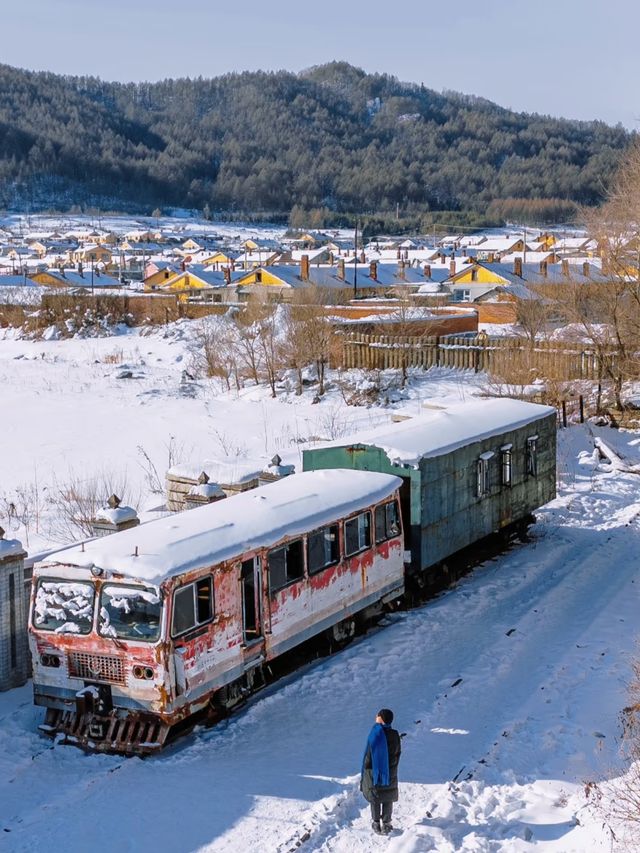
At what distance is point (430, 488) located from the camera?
54.3 ft

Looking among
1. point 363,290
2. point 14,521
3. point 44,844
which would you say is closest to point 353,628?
point 44,844

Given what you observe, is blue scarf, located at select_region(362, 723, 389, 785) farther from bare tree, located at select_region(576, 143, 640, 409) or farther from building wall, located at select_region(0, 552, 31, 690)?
bare tree, located at select_region(576, 143, 640, 409)

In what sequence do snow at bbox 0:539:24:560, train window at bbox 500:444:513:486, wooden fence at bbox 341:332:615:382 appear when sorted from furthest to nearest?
wooden fence at bbox 341:332:615:382, train window at bbox 500:444:513:486, snow at bbox 0:539:24:560

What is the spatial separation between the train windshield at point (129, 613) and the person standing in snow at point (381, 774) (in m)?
2.85

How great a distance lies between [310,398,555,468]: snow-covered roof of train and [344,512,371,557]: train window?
1992 mm

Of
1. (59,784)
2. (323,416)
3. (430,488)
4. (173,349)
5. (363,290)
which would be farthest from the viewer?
(363,290)

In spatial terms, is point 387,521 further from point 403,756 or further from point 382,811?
point 382,811

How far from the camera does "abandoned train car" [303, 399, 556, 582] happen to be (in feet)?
53.8

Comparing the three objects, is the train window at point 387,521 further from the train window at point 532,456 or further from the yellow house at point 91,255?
the yellow house at point 91,255

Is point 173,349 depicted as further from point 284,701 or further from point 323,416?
point 284,701

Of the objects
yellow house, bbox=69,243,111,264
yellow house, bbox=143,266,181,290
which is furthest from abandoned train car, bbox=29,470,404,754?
yellow house, bbox=69,243,111,264

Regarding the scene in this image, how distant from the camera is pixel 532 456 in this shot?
20.7 meters

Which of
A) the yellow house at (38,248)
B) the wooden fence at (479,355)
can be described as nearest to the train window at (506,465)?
the wooden fence at (479,355)

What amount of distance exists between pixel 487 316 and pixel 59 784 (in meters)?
46.1
